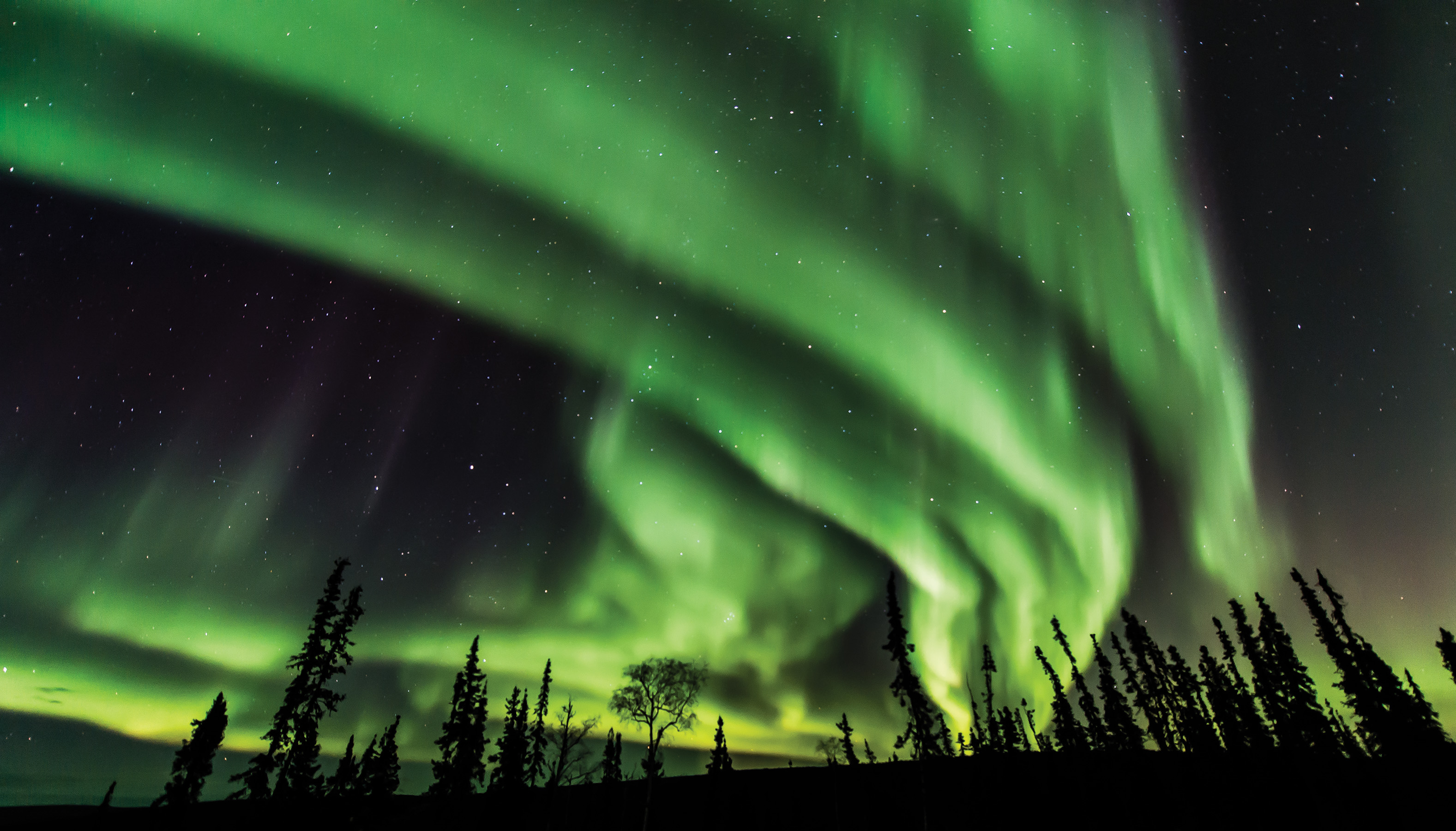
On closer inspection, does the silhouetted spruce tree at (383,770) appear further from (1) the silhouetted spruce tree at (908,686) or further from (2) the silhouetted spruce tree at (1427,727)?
(2) the silhouetted spruce tree at (1427,727)

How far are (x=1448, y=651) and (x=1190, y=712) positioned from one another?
847 inches

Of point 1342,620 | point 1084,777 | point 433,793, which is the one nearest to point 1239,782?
point 1084,777

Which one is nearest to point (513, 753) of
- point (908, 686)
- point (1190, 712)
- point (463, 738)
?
point (463, 738)

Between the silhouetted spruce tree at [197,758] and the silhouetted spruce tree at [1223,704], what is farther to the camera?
the silhouetted spruce tree at [1223,704]

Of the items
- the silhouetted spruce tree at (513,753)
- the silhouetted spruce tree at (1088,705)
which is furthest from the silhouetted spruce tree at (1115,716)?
the silhouetted spruce tree at (513,753)

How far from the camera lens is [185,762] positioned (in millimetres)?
47469

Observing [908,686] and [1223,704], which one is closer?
[908,686]

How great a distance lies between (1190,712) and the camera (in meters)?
67.5

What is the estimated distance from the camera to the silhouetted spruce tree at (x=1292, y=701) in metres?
56.5

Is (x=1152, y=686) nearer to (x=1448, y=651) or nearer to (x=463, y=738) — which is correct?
(x=1448, y=651)

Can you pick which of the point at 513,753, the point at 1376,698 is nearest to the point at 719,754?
the point at 513,753

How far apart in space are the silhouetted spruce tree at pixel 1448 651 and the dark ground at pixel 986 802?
8.96 meters

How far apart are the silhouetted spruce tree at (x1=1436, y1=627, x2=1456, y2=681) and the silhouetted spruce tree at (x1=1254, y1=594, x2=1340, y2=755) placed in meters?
9.82

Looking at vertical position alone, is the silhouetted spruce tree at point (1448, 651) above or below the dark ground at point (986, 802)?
above
